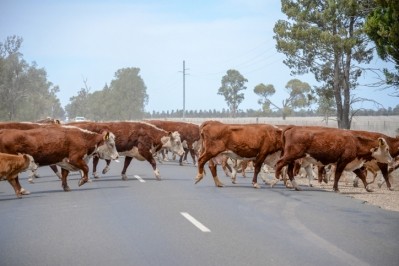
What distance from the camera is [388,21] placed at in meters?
18.9

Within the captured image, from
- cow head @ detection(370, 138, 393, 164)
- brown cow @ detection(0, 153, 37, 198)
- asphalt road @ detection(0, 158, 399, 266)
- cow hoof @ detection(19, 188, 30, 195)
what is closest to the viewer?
asphalt road @ detection(0, 158, 399, 266)

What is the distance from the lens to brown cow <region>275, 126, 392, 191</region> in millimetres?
17422

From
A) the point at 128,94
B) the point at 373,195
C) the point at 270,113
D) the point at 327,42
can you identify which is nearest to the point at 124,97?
the point at 128,94

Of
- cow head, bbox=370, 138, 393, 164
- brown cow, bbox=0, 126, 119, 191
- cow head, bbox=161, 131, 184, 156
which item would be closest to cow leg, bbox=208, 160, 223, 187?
brown cow, bbox=0, 126, 119, 191

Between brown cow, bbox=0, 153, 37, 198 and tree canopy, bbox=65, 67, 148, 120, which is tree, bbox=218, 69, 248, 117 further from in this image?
brown cow, bbox=0, 153, 37, 198

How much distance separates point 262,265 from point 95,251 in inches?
90.5

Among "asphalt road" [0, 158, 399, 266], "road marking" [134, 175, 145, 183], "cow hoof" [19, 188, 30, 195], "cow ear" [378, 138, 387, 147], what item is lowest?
"road marking" [134, 175, 145, 183]

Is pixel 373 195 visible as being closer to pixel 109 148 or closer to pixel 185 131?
pixel 109 148

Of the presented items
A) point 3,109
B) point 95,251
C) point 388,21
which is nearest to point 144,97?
point 3,109

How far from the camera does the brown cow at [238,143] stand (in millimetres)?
17625

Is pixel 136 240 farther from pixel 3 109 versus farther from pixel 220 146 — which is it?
pixel 3 109

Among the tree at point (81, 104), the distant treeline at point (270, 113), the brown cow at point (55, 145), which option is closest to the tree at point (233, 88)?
the distant treeline at point (270, 113)

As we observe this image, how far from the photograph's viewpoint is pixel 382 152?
18.6 m

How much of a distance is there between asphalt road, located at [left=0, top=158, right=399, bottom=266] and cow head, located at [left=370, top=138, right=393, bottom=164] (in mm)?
3465
